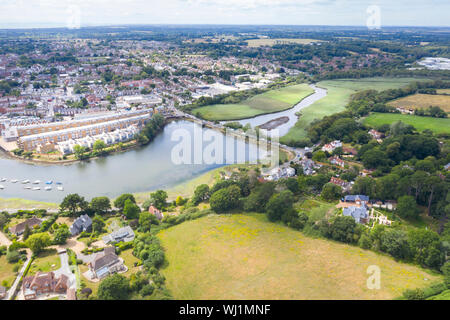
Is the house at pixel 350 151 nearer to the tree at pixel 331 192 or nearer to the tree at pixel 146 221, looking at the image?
the tree at pixel 331 192

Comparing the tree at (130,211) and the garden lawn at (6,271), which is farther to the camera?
the tree at (130,211)

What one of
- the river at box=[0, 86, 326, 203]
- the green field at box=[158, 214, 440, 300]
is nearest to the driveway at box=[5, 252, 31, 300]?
the green field at box=[158, 214, 440, 300]

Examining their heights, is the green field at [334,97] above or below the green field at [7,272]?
above

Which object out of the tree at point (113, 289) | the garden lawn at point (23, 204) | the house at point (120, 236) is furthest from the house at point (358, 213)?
the garden lawn at point (23, 204)

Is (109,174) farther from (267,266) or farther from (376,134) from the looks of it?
(376,134)

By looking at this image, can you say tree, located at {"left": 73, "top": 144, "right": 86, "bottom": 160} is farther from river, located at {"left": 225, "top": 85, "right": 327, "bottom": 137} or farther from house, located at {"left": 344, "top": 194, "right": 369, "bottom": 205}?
house, located at {"left": 344, "top": 194, "right": 369, "bottom": 205}
